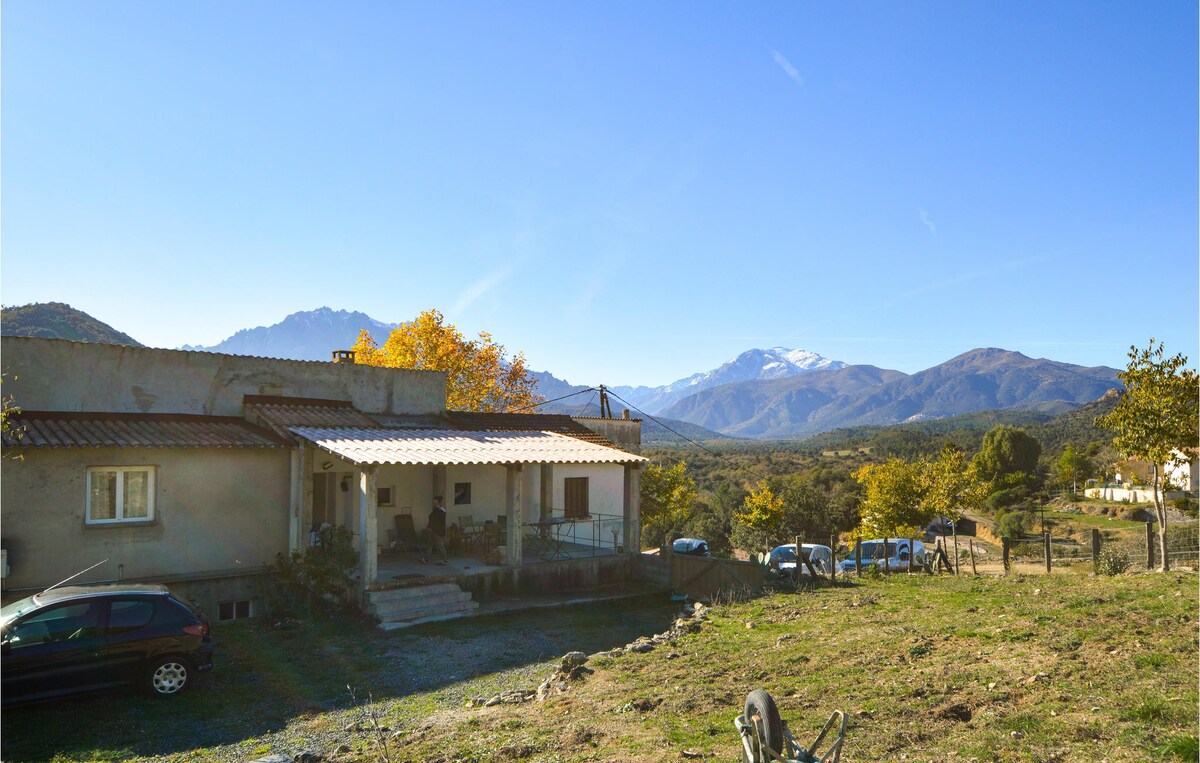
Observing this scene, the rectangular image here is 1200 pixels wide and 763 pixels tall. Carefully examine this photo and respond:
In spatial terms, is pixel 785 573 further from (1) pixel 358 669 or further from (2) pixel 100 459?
(2) pixel 100 459

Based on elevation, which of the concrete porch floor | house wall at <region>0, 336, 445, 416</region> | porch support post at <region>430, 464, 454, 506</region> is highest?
house wall at <region>0, 336, 445, 416</region>

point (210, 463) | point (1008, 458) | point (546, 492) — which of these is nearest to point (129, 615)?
point (210, 463)

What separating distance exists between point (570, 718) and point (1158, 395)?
14.3 m

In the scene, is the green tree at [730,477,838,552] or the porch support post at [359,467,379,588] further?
the green tree at [730,477,838,552]

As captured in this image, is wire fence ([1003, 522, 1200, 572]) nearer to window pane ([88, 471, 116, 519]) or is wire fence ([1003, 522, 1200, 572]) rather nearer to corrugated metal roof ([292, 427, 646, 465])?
corrugated metal roof ([292, 427, 646, 465])

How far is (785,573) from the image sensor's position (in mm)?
17969

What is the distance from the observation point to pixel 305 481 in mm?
15852

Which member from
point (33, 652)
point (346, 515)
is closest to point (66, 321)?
point (346, 515)

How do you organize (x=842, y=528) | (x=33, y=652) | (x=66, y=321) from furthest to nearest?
(x=66, y=321) → (x=842, y=528) → (x=33, y=652)

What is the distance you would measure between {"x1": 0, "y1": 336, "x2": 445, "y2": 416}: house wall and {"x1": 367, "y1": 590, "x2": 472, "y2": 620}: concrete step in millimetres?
6440

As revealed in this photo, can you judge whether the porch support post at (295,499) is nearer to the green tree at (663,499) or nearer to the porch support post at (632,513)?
the porch support post at (632,513)

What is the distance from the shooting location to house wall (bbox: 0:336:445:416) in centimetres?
1473

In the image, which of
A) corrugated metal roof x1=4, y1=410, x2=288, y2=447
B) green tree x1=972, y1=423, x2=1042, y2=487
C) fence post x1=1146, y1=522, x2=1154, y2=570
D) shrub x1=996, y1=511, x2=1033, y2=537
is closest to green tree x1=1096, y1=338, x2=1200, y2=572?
fence post x1=1146, y1=522, x2=1154, y2=570

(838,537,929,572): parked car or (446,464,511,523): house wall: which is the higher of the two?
(446,464,511,523): house wall
